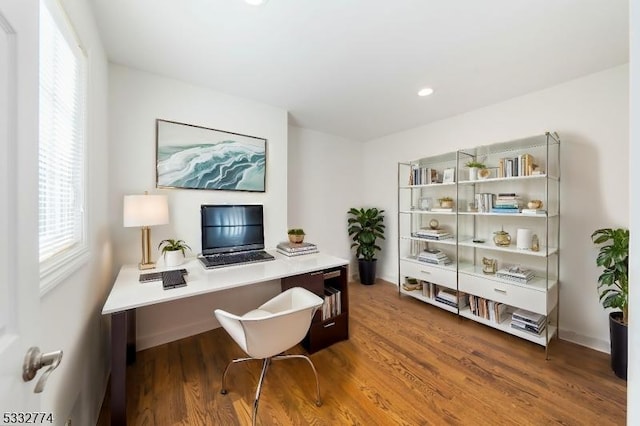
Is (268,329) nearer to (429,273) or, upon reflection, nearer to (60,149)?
(60,149)

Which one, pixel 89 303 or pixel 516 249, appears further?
pixel 516 249

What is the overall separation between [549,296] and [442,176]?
1612 millimetres

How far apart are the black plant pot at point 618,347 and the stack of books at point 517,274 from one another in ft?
1.77

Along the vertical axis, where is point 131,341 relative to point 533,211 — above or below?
below

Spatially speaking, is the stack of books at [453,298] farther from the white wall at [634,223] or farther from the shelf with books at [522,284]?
the white wall at [634,223]

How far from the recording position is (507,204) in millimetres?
2355

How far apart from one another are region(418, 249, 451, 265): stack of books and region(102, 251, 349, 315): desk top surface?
1.40 meters

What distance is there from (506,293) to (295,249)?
6.66 feet

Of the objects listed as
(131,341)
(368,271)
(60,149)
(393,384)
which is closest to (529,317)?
(393,384)

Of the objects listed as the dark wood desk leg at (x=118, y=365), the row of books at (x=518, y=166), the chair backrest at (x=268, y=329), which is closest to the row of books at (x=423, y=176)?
the row of books at (x=518, y=166)

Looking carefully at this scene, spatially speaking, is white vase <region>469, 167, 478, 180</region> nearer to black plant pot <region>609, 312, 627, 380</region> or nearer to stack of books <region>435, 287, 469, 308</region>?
stack of books <region>435, 287, 469, 308</region>

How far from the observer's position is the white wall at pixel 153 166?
199cm

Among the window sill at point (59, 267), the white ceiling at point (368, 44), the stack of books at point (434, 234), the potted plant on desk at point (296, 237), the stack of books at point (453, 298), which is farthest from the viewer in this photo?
the stack of books at point (434, 234)

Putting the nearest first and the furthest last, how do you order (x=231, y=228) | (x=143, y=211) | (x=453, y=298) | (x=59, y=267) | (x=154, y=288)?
1. (x=59, y=267)
2. (x=154, y=288)
3. (x=143, y=211)
4. (x=231, y=228)
5. (x=453, y=298)
